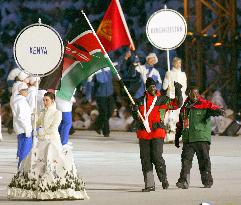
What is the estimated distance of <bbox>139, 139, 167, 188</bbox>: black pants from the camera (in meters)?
19.2

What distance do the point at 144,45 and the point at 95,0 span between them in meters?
2.73

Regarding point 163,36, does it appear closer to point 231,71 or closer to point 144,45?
point 231,71

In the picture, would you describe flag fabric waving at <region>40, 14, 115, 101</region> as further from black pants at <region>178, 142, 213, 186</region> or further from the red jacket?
black pants at <region>178, 142, 213, 186</region>

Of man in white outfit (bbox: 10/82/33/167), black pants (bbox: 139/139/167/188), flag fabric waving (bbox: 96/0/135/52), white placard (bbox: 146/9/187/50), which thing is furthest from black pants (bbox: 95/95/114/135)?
black pants (bbox: 139/139/167/188)

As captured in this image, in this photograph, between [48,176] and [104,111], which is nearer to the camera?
[48,176]

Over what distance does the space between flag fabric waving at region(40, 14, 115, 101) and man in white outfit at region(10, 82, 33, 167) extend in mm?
2903

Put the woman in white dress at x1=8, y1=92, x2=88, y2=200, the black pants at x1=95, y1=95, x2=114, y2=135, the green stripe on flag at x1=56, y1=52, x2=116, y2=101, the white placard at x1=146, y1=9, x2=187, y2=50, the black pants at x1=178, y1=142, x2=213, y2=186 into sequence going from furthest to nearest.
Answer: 1. the black pants at x1=95, y1=95, x2=114, y2=135
2. the white placard at x1=146, y1=9, x2=187, y2=50
3. the black pants at x1=178, y1=142, x2=213, y2=186
4. the green stripe on flag at x1=56, y1=52, x2=116, y2=101
5. the woman in white dress at x1=8, y1=92, x2=88, y2=200

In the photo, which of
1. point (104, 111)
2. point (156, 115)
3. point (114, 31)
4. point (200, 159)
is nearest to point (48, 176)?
point (156, 115)

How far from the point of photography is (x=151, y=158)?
1941 centimetres

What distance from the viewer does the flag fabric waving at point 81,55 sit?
19297 millimetres

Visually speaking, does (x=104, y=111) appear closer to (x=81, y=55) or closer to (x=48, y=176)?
(x=81, y=55)

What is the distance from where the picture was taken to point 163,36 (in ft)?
79.2

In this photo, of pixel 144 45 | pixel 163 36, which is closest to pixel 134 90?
pixel 144 45

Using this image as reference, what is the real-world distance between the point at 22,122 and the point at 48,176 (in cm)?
489
